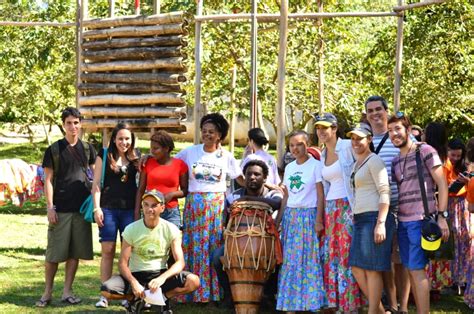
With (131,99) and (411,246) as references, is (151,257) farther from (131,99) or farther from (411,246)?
(131,99)

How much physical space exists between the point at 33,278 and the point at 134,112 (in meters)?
2.58

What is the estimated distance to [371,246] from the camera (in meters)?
7.57

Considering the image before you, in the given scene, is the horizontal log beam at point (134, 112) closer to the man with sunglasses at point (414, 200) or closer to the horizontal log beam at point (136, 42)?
the horizontal log beam at point (136, 42)

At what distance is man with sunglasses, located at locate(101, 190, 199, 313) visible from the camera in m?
8.16

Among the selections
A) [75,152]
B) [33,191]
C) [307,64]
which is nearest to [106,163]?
[75,152]

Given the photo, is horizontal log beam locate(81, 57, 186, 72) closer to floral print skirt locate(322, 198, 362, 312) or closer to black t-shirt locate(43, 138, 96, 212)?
black t-shirt locate(43, 138, 96, 212)

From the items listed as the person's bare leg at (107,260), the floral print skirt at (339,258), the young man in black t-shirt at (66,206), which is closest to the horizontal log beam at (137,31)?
the young man in black t-shirt at (66,206)

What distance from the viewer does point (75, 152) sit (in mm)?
9133

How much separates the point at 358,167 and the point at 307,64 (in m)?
12.6

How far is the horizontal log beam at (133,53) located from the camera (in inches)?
457

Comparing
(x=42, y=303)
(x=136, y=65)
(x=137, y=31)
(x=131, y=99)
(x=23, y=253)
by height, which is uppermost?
(x=137, y=31)

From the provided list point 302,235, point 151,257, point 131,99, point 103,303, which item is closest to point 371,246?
point 302,235

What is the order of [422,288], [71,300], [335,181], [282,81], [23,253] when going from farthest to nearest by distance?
[23,253], [282,81], [71,300], [335,181], [422,288]

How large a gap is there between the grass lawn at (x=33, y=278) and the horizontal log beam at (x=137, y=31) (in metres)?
2.91
